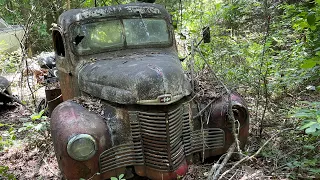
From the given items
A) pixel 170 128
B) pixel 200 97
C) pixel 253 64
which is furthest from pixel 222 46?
pixel 170 128

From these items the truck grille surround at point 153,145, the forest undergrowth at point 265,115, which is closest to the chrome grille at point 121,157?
the truck grille surround at point 153,145

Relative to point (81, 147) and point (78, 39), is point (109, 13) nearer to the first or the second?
point (78, 39)

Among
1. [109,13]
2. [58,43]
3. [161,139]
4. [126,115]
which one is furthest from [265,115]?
[58,43]

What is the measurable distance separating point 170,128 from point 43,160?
212 centimetres

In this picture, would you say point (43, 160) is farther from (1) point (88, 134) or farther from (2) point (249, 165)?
(2) point (249, 165)

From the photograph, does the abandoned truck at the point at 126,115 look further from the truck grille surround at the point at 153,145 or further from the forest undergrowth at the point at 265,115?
the forest undergrowth at the point at 265,115

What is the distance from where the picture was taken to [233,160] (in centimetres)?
404

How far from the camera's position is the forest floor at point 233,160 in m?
3.56

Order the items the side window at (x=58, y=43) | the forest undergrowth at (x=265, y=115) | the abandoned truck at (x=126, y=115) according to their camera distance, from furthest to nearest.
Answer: the side window at (x=58, y=43) < the forest undergrowth at (x=265, y=115) < the abandoned truck at (x=126, y=115)

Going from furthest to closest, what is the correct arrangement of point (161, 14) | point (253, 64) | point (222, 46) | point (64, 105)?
point (222, 46) < point (253, 64) < point (161, 14) < point (64, 105)

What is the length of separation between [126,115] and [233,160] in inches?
61.0

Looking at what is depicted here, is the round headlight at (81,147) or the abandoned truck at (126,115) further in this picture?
the abandoned truck at (126,115)

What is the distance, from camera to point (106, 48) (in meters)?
4.35

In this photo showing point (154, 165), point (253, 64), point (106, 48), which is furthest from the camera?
point (253, 64)
